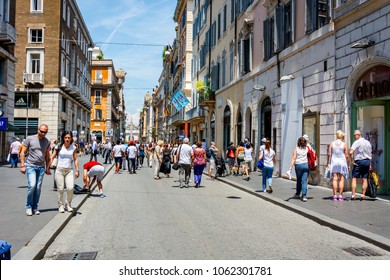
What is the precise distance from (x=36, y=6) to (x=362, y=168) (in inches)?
1481

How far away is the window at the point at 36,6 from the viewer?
132 feet

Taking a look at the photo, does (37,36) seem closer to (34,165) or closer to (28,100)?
(28,100)

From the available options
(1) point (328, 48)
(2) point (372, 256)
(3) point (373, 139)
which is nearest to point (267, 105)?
(1) point (328, 48)

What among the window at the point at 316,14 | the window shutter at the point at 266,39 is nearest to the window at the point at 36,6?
the window shutter at the point at 266,39

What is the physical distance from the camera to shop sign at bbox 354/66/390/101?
1131 cm

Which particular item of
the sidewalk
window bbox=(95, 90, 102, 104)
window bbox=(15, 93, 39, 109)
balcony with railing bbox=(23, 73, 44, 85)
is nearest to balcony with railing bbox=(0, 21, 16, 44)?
balcony with railing bbox=(23, 73, 44, 85)

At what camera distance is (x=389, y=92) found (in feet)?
36.4

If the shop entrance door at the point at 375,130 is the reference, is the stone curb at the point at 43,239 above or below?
below

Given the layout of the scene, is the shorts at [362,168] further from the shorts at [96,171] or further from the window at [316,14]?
the shorts at [96,171]

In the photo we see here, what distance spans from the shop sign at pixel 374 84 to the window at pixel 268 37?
307 inches

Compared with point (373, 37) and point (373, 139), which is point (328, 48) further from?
point (373, 139)

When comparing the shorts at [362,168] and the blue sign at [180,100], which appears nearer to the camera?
the shorts at [362,168]

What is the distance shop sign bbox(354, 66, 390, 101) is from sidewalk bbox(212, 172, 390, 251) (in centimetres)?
278

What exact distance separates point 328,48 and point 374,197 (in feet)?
17.9
